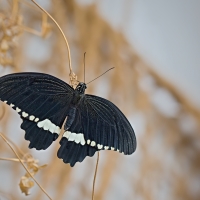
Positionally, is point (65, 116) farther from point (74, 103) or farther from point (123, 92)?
point (123, 92)

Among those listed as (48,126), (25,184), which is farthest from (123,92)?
(48,126)

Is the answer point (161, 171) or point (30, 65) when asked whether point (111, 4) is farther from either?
point (161, 171)

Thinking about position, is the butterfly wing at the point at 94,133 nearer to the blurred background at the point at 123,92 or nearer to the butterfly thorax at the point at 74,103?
the butterfly thorax at the point at 74,103

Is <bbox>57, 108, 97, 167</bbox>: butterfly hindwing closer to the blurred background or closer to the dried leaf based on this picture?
the dried leaf

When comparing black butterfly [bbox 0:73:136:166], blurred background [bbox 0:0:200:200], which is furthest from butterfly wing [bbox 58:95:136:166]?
blurred background [bbox 0:0:200:200]

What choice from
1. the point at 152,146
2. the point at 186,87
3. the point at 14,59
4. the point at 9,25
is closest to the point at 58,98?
the point at 9,25

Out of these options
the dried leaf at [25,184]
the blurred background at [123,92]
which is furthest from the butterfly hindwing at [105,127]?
the blurred background at [123,92]
